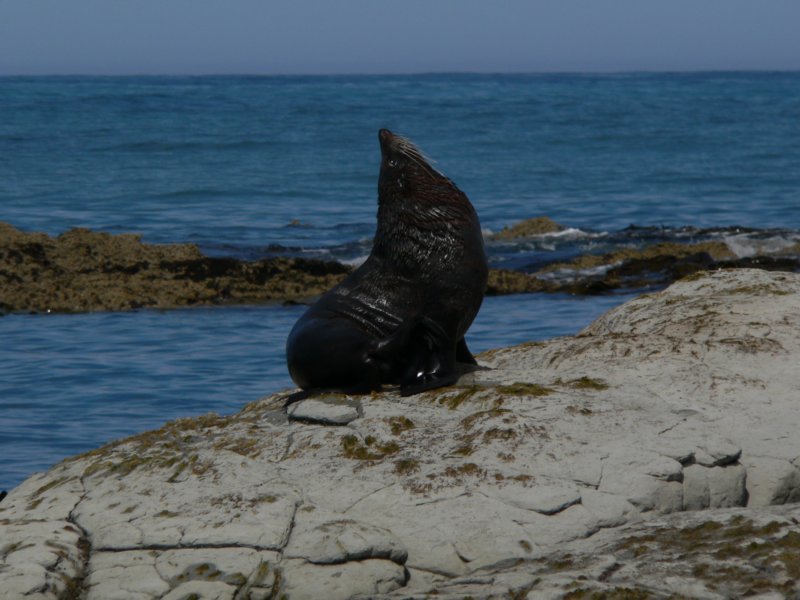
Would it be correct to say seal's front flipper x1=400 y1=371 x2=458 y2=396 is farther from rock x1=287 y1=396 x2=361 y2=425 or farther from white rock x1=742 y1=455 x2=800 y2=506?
white rock x1=742 y1=455 x2=800 y2=506

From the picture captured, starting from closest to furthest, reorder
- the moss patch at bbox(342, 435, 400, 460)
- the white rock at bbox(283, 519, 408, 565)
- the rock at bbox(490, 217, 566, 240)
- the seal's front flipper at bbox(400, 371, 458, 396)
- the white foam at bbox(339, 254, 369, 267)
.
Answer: the white rock at bbox(283, 519, 408, 565) < the moss patch at bbox(342, 435, 400, 460) < the seal's front flipper at bbox(400, 371, 458, 396) < the white foam at bbox(339, 254, 369, 267) < the rock at bbox(490, 217, 566, 240)

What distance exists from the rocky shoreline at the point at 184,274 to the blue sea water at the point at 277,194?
50cm

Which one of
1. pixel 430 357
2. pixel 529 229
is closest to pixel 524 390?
pixel 430 357

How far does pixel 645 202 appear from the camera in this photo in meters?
27.0

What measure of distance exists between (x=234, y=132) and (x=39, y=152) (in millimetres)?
8759

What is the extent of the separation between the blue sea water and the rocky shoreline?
1.63 feet

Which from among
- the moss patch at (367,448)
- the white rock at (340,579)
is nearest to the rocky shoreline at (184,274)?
the moss patch at (367,448)

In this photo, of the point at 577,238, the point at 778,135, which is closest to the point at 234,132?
the point at 778,135

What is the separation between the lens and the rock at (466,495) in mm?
5188

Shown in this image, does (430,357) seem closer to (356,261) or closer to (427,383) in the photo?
(427,383)

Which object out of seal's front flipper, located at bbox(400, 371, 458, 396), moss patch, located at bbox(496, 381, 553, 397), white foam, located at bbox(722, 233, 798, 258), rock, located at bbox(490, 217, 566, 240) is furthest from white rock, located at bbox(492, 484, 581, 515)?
rock, located at bbox(490, 217, 566, 240)

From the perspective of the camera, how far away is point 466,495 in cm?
565

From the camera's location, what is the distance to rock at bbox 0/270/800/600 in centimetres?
519

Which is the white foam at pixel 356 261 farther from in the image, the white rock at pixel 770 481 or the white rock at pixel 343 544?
the white rock at pixel 343 544
